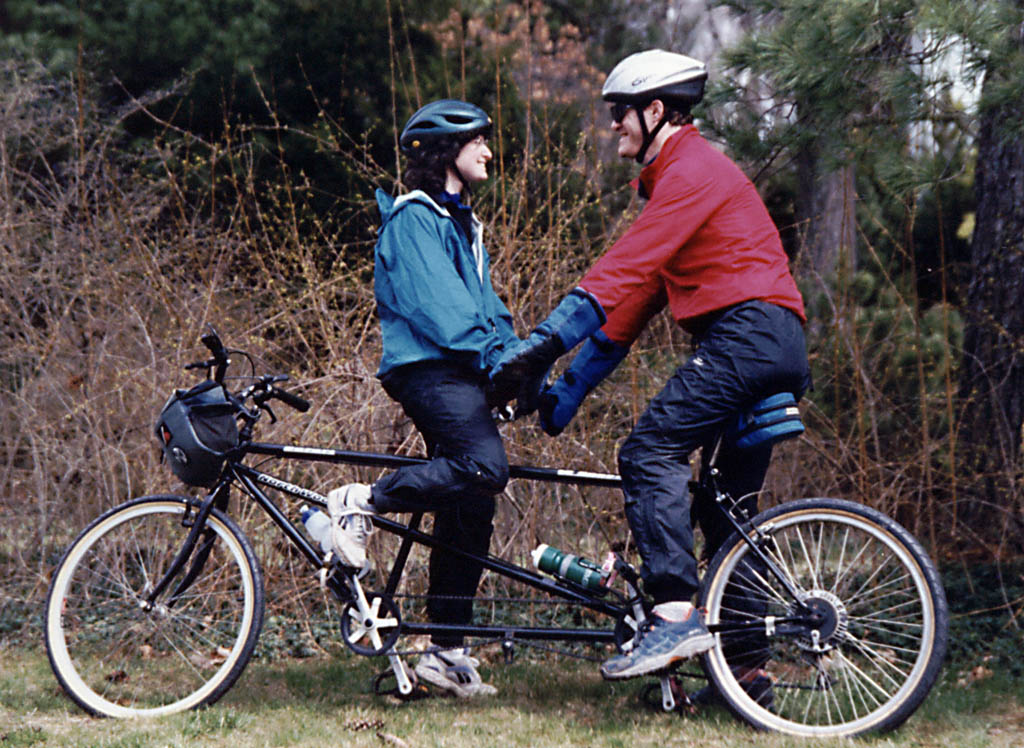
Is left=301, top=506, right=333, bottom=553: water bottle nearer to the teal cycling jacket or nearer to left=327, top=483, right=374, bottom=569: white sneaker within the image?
left=327, top=483, right=374, bottom=569: white sneaker

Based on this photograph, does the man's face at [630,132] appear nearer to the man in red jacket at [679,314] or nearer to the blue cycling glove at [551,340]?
the man in red jacket at [679,314]

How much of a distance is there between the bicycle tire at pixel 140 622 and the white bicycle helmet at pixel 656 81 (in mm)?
1905

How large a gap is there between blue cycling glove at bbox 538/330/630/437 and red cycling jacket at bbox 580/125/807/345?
0.29 metres

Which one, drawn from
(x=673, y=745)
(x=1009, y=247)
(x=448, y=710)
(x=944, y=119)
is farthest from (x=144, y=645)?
(x=1009, y=247)

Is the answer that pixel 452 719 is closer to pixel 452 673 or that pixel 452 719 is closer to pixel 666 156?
pixel 452 673

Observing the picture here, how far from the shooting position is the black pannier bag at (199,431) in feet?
12.9

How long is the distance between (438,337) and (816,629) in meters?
1.46

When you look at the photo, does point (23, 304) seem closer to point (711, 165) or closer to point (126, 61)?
point (711, 165)

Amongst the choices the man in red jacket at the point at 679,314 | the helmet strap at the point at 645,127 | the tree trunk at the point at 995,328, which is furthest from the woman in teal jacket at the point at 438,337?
the tree trunk at the point at 995,328

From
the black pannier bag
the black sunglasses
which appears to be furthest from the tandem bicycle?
the black sunglasses

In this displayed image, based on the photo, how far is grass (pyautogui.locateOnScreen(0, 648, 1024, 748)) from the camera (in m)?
3.67

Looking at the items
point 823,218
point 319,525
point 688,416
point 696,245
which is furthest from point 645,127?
point 823,218

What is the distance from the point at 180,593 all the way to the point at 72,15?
865 cm

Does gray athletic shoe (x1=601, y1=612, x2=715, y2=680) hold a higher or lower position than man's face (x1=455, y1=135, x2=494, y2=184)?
lower
